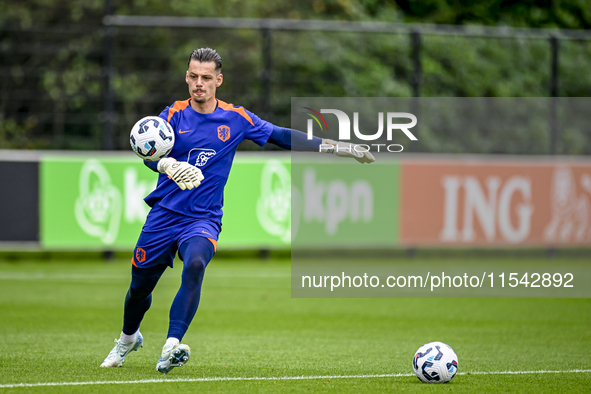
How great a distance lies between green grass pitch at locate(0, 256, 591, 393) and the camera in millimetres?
6211

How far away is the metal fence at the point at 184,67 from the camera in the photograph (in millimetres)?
17250

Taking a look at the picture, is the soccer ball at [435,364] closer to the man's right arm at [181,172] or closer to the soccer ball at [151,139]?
the man's right arm at [181,172]

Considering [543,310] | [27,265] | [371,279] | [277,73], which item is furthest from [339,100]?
[543,310]

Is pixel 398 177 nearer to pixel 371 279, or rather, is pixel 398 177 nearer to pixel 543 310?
pixel 371 279

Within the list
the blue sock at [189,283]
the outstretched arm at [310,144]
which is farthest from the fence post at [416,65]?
the blue sock at [189,283]

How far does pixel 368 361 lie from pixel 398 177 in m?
9.63

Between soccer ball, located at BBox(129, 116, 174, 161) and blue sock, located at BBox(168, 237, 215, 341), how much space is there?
659mm

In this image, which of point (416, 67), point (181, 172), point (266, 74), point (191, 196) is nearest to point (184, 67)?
point (266, 74)

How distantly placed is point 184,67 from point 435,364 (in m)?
13.6

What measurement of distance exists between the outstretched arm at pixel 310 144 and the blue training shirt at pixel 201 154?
36 cm

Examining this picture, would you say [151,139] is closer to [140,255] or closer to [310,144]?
[140,255]

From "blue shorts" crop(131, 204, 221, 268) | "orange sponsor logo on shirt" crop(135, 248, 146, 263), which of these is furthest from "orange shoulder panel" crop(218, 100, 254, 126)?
"orange sponsor logo on shirt" crop(135, 248, 146, 263)

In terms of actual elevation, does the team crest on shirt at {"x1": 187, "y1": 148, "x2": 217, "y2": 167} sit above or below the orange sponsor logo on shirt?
above

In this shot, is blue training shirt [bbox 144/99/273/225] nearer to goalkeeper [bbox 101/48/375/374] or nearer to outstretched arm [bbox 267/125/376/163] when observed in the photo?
goalkeeper [bbox 101/48/375/374]
